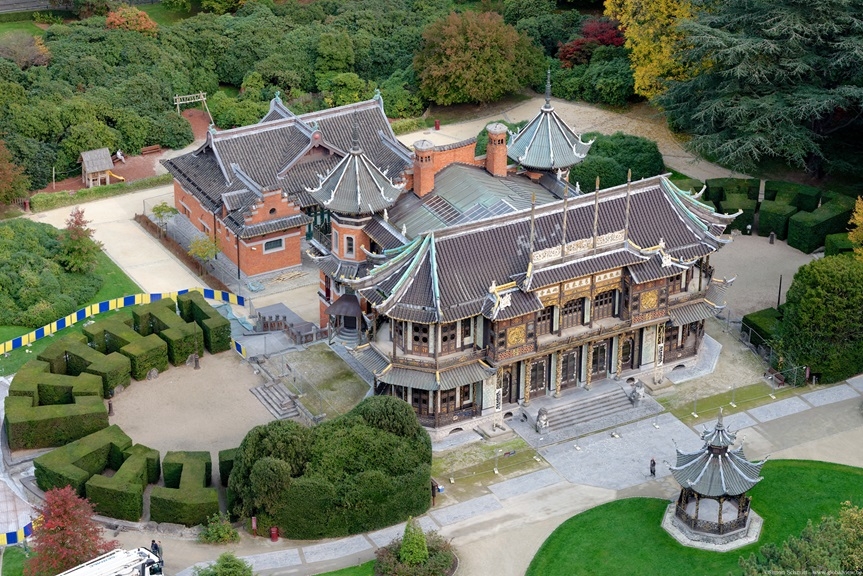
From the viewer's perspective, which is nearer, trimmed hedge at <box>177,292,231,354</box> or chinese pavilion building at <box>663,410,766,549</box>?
chinese pavilion building at <box>663,410,766,549</box>

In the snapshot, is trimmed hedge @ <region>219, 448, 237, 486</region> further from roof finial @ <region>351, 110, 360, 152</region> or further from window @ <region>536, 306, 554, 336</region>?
roof finial @ <region>351, 110, 360, 152</region>

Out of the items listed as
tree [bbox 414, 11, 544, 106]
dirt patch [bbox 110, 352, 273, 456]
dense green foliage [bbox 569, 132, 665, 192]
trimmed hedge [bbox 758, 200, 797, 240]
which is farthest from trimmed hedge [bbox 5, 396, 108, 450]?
tree [bbox 414, 11, 544, 106]

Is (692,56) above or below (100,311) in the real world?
above

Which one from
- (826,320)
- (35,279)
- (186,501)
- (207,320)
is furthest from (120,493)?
(826,320)

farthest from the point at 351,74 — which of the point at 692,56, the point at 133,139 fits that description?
the point at 692,56

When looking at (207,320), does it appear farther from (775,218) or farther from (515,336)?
(775,218)

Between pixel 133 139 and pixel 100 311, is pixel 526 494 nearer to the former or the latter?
pixel 100 311
